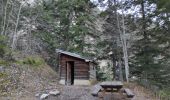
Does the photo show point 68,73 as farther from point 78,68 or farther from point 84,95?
point 84,95

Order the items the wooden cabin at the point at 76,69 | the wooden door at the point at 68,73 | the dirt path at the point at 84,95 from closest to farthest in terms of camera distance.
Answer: the dirt path at the point at 84,95, the wooden cabin at the point at 76,69, the wooden door at the point at 68,73

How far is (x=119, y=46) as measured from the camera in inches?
856

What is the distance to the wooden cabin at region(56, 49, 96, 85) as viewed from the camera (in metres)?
18.8

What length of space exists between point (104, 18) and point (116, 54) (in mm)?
3684

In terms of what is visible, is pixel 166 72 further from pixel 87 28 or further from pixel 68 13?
pixel 68 13

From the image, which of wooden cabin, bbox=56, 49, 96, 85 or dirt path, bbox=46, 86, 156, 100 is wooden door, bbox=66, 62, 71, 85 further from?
dirt path, bbox=46, 86, 156, 100

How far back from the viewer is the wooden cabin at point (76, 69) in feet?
61.8

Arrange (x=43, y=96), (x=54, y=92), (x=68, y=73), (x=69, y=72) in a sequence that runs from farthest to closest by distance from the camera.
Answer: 1. (x=69, y=72)
2. (x=68, y=73)
3. (x=54, y=92)
4. (x=43, y=96)

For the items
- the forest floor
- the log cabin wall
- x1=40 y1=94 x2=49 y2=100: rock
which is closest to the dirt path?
the forest floor

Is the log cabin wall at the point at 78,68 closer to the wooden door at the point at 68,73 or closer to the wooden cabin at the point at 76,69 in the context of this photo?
the wooden cabin at the point at 76,69

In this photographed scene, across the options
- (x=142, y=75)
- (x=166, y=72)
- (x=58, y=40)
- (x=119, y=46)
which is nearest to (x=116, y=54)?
(x=119, y=46)

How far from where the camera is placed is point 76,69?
62.9ft

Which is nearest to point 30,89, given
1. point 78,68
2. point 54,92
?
point 54,92

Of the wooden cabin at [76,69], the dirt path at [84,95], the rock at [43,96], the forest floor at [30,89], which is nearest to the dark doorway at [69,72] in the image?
the wooden cabin at [76,69]
